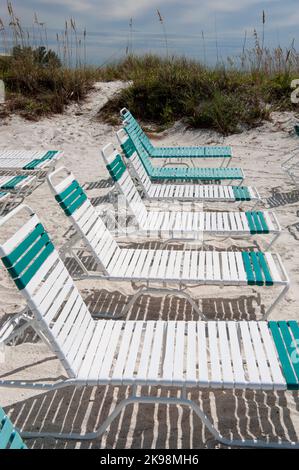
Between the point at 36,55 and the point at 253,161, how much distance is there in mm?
7149

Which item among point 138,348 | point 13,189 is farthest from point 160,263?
point 13,189

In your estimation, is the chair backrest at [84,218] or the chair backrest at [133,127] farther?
the chair backrest at [133,127]

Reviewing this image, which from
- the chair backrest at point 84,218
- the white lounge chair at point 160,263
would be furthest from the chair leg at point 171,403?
the chair backrest at point 84,218

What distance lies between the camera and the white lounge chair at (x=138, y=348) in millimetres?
2365

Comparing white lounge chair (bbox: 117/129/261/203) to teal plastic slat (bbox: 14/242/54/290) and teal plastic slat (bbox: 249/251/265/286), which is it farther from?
teal plastic slat (bbox: 14/242/54/290)

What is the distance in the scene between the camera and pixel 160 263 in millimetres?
3639

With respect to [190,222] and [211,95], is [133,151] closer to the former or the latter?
[190,222]

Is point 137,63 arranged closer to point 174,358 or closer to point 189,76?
point 189,76

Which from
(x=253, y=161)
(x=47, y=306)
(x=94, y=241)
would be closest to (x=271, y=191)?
(x=253, y=161)

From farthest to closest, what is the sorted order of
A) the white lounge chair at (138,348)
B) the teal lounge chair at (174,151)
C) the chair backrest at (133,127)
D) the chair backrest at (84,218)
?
1. the teal lounge chair at (174,151)
2. the chair backrest at (133,127)
3. the chair backrest at (84,218)
4. the white lounge chair at (138,348)

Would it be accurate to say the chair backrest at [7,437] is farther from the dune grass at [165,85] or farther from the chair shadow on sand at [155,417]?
the dune grass at [165,85]

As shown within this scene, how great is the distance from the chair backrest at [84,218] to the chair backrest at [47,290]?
563 millimetres

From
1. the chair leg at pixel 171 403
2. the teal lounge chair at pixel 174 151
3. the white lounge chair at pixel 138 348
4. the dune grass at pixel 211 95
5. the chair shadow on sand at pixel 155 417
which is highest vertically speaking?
the dune grass at pixel 211 95
